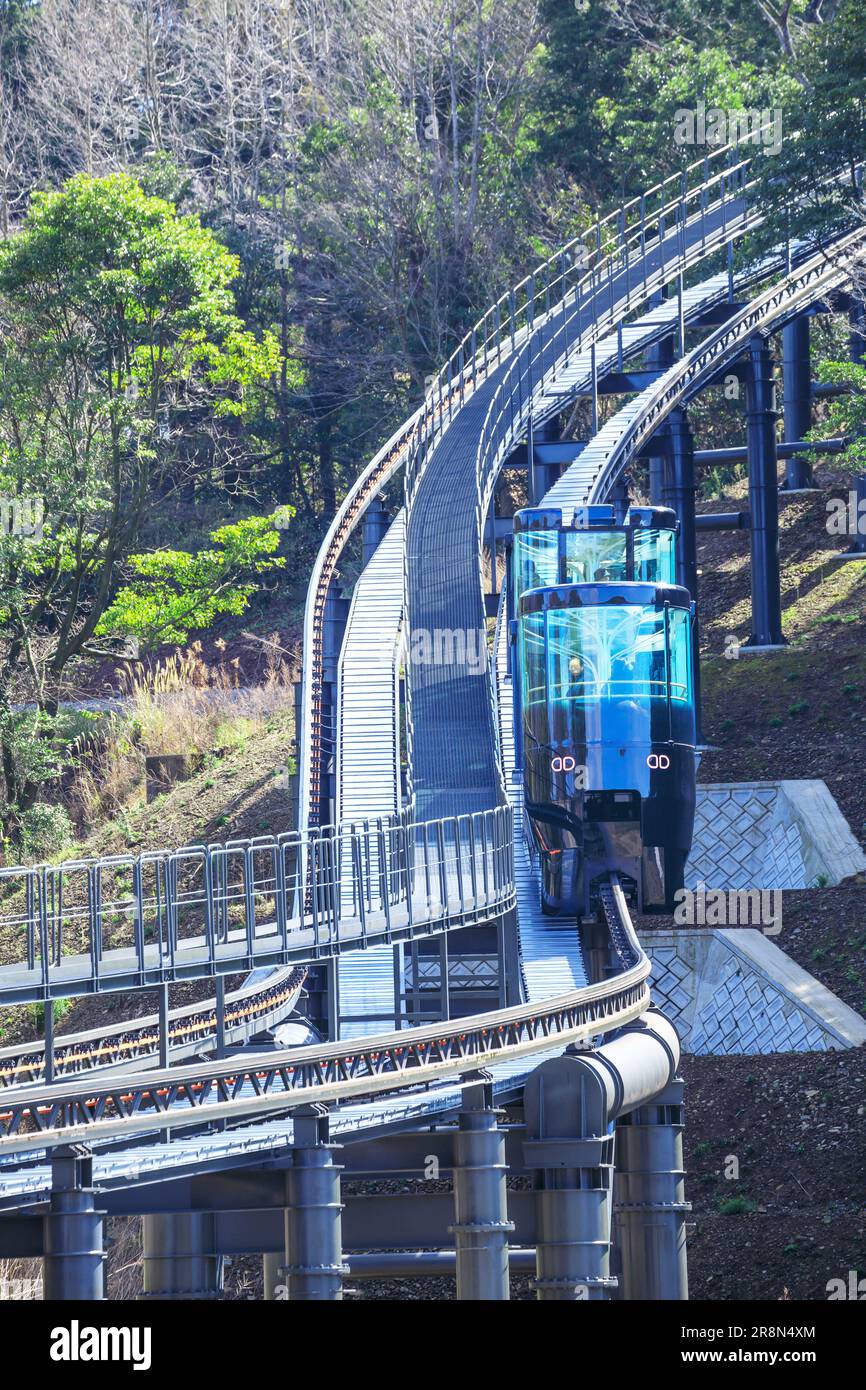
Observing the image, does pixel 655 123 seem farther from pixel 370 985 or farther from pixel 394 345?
pixel 370 985

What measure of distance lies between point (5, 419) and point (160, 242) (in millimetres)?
5246

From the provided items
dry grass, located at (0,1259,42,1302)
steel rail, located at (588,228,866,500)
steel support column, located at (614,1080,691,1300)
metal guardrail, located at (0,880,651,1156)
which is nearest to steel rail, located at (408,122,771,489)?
steel rail, located at (588,228,866,500)

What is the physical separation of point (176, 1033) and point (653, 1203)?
6.17 meters

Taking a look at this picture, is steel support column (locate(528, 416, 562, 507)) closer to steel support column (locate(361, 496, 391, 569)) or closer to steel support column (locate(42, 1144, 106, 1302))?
steel support column (locate(361, 496, 391, 569))

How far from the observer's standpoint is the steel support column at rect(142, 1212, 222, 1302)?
23.9 meters

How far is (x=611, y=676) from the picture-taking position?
30.2 metres

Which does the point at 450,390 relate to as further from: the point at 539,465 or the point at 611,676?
the point at 611,676

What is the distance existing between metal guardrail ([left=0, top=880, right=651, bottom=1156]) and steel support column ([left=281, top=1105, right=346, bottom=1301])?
358mm

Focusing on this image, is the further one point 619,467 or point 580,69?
point 580,69
